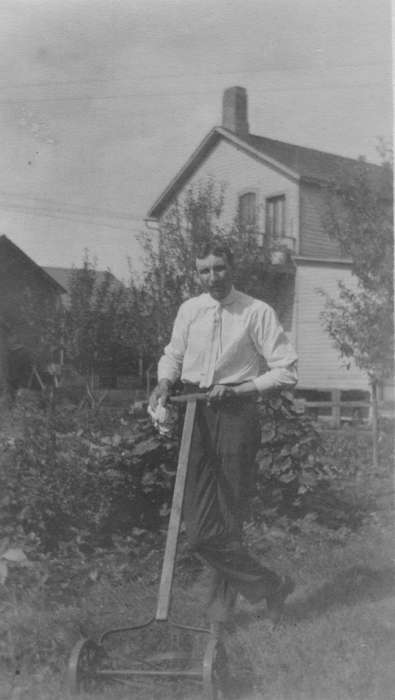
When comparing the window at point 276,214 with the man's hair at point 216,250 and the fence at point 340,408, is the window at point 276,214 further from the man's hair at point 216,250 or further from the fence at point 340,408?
the man's hair at point 216,250

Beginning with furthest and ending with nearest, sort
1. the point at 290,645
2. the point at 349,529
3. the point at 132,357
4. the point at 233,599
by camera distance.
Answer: the point at 132,357
the point at 349,529
the point at 233,599
the point at 290,645

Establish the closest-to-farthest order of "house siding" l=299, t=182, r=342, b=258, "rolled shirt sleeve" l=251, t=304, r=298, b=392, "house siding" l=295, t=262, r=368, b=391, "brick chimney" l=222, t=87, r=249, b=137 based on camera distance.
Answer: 1. "rolled shirt sleeve" l=251, t=304, r=298, b=392
2. "house siding" l=295, t=262, r=368, b=391
3. "house siding" l=299, t=182, r=342, b=258
4. "brick chimney" l=222, t=87, r=249, b=137

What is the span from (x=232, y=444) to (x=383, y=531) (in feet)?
9.21

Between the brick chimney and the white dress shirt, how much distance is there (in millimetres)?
22425

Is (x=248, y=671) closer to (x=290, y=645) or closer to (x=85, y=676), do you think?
(x=290, y=645)

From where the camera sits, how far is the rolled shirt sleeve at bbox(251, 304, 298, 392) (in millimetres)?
3953

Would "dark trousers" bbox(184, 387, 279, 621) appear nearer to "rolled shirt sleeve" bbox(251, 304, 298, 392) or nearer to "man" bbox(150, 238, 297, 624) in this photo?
"man" bbox(150, 238, 297, 624)

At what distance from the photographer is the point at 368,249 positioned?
9.51 m

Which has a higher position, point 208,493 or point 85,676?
point 208,493

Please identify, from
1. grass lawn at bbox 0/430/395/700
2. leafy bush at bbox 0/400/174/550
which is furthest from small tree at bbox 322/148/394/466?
leafy bush at bbox 0/400/174/550

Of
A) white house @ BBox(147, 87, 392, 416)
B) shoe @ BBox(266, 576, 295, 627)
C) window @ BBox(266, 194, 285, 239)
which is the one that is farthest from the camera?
window @ BBox(266, 194, 285, 239)

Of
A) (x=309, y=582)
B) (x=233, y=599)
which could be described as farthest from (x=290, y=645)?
(x=309, y=582)

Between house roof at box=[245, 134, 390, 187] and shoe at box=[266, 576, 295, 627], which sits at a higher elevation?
house roof at box=[245, 134, 390, 187]

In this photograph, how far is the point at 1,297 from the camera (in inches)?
841
